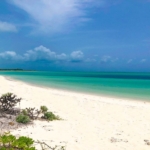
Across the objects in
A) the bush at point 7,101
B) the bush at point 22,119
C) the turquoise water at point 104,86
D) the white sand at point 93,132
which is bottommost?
the turquoise water at point 104,86

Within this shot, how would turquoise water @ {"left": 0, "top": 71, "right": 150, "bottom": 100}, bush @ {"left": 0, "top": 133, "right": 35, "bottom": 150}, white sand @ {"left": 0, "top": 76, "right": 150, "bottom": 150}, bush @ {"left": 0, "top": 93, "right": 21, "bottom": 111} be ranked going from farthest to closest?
turquoise water @ {"left": 0, "top": 71, "right": 150, "bottom": 100}
bush @ {"left": 0, "top": 93, "right": 21, "bottom": 111}
white sand @ {"left": 0, "top": 76, "right": 150, "bottom": 150}
bush @ {"left": 0, "top": 133, "right": 35, "bottom": 150}

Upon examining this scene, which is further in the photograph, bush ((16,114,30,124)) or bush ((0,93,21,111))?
bush ((0,93,21,111))

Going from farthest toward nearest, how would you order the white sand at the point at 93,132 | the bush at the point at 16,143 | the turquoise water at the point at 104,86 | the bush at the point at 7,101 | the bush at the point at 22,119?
the turquoise water at the point at 104,86, the bush at the point at 7,101, the bush at the point at 22,119, the white sand at the point at 93,132, the bush at the point at 16,143

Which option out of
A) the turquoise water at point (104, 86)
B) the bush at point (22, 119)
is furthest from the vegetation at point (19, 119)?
the turquoise water at point (104, 86)

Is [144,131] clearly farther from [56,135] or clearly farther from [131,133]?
[56,135]

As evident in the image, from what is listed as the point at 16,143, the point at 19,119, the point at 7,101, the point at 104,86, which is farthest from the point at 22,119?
the point at 104,86

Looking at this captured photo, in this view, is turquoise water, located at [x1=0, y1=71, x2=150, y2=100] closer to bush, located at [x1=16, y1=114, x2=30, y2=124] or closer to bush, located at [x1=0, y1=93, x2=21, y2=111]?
bush, located at [x1=0, y1=93, x2=21, y2=111]

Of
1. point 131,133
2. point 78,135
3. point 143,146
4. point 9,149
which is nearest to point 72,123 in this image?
point 78,135

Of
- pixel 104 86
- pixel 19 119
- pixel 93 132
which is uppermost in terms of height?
pixel 19 119

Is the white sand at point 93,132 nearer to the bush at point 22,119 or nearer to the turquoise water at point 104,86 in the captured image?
the bush at point 22,119

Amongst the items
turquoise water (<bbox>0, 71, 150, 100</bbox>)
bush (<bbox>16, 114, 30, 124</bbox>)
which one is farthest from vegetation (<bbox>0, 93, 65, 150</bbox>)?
turquoise water (<bbox>0, 71, 150, 100</bbox>)

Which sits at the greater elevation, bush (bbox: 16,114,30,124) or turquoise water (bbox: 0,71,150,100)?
bush (bbox: 16,114,30,124)

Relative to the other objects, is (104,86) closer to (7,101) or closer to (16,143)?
(7,101)

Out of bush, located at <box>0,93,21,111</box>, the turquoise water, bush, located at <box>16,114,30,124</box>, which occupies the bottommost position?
the turquoise water
